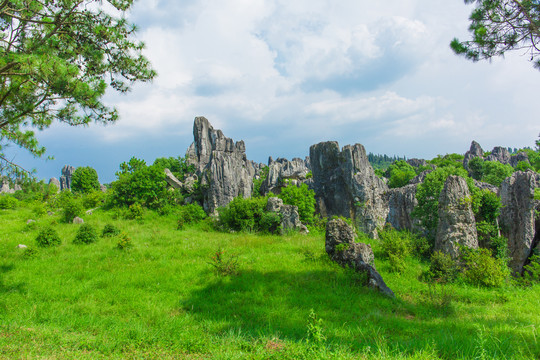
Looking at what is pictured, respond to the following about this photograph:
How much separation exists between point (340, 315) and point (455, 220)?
9.62 metres

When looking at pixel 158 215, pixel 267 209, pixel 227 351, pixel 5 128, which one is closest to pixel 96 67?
pixel 5 128

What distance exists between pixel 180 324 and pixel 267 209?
55.7 feet

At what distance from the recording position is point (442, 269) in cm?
1206

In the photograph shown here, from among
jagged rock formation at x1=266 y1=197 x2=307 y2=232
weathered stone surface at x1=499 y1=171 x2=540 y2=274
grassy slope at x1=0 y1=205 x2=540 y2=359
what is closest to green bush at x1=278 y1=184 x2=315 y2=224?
jagged rock formation at x1=266 y1=197 x2=307 y2=232

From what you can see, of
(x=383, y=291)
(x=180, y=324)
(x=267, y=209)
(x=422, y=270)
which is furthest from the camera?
(x=267, y=209)

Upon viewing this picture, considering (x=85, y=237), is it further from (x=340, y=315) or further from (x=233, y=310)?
(x=340, y=315)

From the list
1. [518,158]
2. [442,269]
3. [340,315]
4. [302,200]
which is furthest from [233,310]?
[518,158]

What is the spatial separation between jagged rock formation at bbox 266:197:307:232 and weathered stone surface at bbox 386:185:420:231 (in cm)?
835

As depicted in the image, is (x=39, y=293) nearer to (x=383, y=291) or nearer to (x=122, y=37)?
(x=122, y=37)

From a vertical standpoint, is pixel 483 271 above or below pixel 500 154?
below

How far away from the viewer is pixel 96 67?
8141 mm

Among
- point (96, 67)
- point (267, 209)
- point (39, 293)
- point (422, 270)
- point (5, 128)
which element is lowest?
point (422, 270)

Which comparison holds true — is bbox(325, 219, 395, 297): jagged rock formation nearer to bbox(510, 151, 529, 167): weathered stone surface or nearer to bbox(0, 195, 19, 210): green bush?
bbox(0, 195, 19, 210): green bush

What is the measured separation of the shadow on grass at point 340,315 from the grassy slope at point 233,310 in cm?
3
